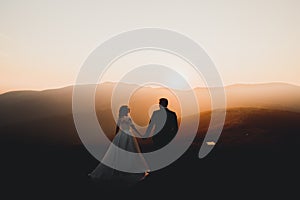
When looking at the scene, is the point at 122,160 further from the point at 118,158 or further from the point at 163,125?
the point at 163,125

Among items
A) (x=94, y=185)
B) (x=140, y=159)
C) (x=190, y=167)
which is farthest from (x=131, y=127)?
(x=190, y=167)

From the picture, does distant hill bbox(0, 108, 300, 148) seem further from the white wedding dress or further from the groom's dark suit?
the groom's dark suit

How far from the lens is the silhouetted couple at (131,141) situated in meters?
9.96

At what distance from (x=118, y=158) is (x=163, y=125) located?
6.64 feet

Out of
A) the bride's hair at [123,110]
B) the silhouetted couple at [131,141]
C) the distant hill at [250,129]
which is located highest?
the bride's hair at [123,110]

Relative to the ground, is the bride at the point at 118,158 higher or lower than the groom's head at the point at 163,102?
lower

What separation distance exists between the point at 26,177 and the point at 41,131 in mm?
38458

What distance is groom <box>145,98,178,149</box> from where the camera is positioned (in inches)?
401

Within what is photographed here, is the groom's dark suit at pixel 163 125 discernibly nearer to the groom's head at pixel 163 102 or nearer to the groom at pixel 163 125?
the groom at pixel 163 125

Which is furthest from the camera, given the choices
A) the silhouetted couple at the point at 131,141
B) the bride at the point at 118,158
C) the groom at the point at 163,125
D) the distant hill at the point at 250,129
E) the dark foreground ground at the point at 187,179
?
the distant hill at the point at 250,129

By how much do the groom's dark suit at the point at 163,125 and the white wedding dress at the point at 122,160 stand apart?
81 centimetres

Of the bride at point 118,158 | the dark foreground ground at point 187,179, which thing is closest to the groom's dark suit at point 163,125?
the bride at point 118,158

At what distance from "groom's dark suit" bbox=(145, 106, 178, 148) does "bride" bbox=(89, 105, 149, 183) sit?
0.78 m

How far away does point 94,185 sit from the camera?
32.0ft
